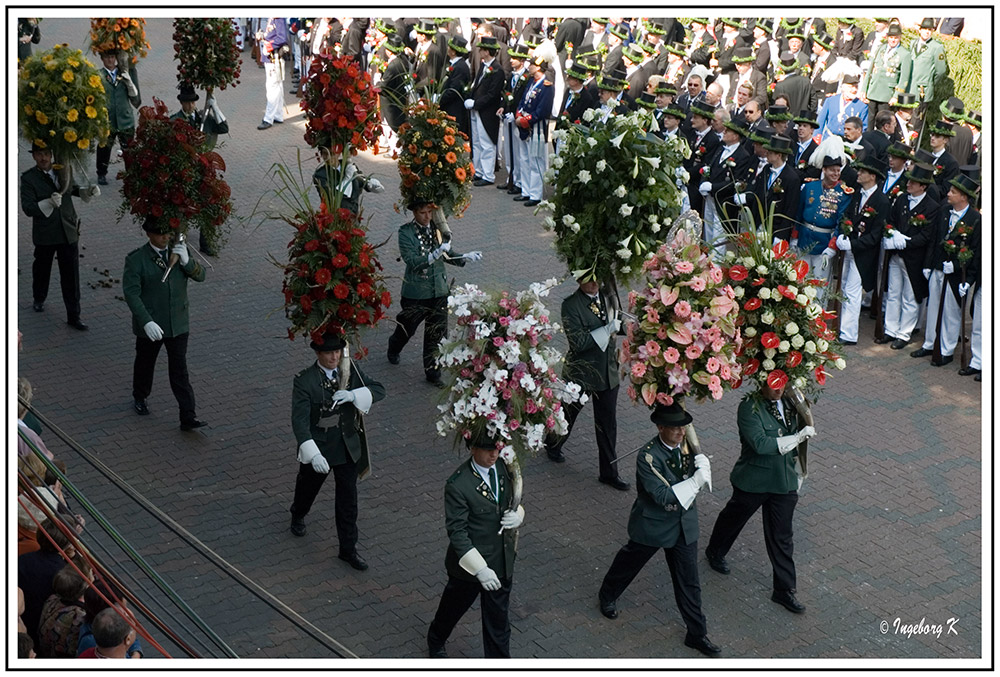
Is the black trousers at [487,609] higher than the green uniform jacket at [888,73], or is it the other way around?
the green uniform jacket at [888,73]

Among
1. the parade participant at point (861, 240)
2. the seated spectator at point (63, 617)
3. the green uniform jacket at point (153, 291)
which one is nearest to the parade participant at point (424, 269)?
the green uniform jacket at point (153, 291)

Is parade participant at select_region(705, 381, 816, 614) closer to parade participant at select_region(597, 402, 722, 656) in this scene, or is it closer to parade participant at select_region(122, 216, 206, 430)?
parade participant at select_region(597, 402, 722, 656)

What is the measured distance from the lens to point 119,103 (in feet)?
51.4

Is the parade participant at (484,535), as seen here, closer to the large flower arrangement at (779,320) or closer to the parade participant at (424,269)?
the large flower arrangement at (779,320)

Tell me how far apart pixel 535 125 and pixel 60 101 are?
772cm

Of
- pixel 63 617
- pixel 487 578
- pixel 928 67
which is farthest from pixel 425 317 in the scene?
pixel 928 67

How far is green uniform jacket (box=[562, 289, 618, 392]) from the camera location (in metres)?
9.48

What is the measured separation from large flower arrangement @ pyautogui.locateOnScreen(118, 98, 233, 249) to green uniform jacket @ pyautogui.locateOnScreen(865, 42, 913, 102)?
38.9 ft

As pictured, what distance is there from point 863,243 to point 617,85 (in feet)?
15.8

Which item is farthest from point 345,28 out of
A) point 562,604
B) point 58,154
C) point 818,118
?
point 562,604

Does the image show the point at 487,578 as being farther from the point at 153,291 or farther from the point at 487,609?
the point at 153,291

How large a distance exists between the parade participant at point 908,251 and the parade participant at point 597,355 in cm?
440

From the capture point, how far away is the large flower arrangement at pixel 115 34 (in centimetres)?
1508

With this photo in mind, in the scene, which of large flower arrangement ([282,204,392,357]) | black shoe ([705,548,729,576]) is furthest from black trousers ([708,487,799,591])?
large flower arrangement ([282,204,392,357])
